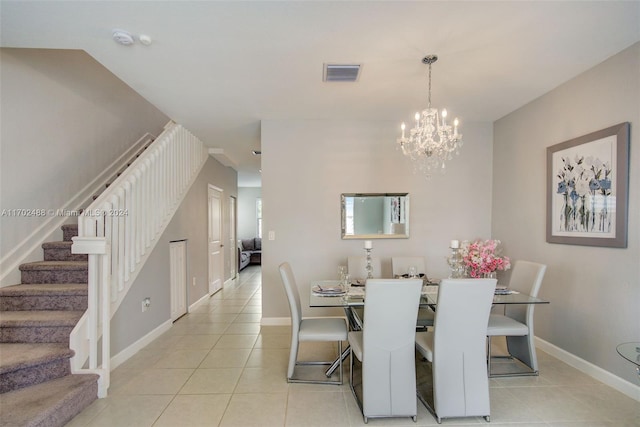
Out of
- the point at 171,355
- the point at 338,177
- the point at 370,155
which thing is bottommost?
the point at 171,355

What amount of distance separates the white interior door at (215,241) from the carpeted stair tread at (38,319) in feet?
10.1

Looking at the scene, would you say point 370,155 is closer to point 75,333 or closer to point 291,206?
point 291,206

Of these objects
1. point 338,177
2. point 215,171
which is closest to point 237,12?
point 338,177

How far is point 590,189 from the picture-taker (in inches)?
102

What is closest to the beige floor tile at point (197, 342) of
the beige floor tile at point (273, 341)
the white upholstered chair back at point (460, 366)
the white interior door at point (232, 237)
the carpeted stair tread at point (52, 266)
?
the beige floor tile at point (273, 341)

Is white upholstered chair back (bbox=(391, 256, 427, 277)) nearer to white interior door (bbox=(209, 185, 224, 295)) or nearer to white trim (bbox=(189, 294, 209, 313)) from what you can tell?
white trim (bbox=(189, 294, 209, 313))

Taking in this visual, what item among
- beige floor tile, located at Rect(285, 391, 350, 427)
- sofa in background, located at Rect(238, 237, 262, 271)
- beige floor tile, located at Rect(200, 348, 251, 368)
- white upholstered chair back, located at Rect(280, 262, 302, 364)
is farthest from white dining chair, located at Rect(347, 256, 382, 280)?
sofa in background, located at Rect(238, 237, 262, 271)

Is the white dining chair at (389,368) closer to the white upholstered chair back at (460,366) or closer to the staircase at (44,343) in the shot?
the white upholstered chair back at (460,366)

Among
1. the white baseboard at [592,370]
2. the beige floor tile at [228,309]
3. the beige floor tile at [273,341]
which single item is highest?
the white baseboard at [592,370]

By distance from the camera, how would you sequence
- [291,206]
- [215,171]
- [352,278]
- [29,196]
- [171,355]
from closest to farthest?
1. [29,196]
2. [171,355]
3. [352,278]
4. [291,206]
5. [215,171]

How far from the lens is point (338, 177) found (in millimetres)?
3932

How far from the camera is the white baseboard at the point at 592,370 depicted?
7.37 ft

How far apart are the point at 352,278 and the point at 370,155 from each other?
5.39 ft

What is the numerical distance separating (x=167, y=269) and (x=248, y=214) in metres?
6.61
